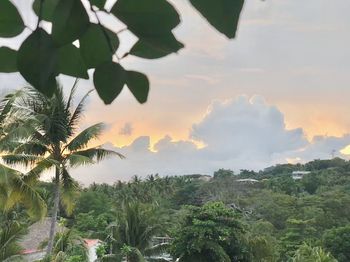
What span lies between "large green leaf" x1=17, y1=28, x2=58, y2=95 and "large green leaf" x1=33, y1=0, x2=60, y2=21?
11mm

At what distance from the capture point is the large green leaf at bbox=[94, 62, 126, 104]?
37 centimetres

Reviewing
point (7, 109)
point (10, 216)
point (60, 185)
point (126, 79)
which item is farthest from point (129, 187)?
point (126, 79)

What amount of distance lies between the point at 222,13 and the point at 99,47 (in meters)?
0.10

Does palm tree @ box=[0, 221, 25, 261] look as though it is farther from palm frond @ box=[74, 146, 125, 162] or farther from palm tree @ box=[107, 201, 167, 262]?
palm tree @ box=[107, 201, 167, 262]

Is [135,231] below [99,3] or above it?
below

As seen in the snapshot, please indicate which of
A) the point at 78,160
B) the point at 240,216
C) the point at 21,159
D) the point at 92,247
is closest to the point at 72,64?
the point at 21,159

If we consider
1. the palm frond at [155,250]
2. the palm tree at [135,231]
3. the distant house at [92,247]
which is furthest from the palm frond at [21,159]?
the palm frond at [155,250]

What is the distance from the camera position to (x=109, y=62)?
367 mm

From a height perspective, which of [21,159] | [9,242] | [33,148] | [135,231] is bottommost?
[9,242]

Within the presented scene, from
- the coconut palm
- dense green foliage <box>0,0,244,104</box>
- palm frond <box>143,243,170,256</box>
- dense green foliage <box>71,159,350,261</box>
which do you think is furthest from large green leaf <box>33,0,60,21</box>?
palm frond <box>143,243,170,256</box>

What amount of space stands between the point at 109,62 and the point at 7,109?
26.8 ft

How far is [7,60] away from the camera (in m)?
0.37

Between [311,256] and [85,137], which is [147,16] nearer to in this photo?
[85,137]

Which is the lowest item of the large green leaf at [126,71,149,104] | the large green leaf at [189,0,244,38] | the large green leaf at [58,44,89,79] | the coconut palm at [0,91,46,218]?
the large green leaf at [126,71,149,104]
